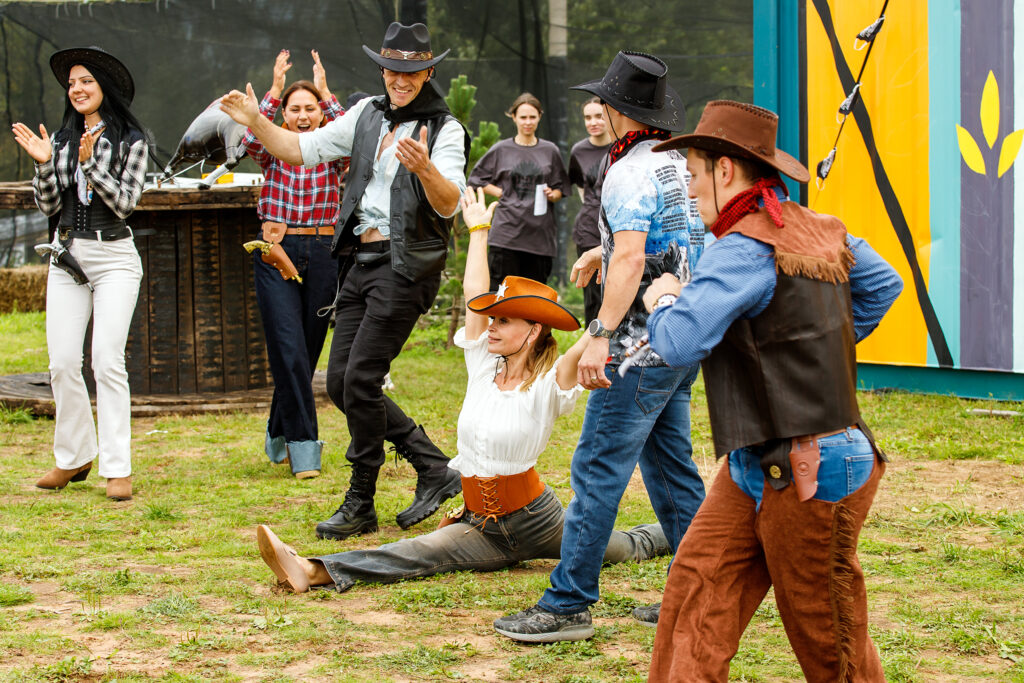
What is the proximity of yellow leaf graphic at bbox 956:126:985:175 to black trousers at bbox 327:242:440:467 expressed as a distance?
4451 mm

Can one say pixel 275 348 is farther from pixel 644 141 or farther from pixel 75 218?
pixel 644 141

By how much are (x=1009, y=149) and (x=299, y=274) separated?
4.76m

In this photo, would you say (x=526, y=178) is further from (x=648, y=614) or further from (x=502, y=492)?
(x=648, y=614)

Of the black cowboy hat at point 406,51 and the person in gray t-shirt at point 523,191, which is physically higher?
the black cowboy hat at point 406,51

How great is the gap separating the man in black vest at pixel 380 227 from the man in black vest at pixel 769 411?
2.35 m

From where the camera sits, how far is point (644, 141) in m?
3.82

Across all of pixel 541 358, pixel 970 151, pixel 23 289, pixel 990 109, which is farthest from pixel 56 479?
pixel 23 289

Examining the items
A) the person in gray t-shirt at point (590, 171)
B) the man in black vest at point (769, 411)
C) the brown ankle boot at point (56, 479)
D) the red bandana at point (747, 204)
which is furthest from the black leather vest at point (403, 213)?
the person in gray t-shirt at point (590, 171)

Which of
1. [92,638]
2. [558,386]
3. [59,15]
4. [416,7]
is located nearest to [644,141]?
[558,386]

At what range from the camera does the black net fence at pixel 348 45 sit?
1155cm

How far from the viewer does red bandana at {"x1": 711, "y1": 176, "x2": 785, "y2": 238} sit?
280cm

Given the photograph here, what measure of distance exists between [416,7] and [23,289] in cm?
580

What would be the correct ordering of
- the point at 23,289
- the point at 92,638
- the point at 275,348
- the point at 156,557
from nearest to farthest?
the point at 92,638 → the point at 156,557 → the point at 275,348 → the point at 23,289

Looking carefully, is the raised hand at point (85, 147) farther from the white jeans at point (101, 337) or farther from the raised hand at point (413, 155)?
the raised hand at point (413, 155)
